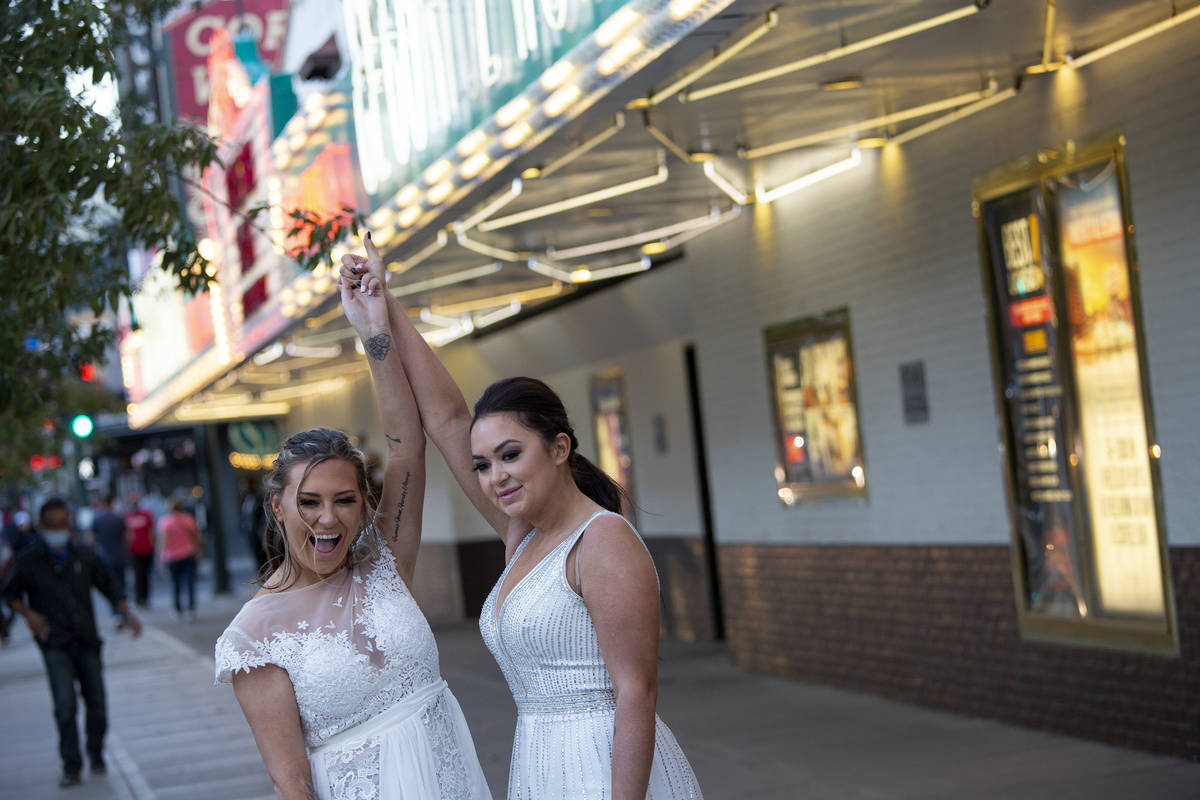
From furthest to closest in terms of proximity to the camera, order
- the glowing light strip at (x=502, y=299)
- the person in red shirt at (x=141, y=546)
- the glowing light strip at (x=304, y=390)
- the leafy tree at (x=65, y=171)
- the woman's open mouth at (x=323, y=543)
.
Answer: the person in red shirt at (x=141, y=546)
the glowing light strip at (x=304, y=390)
the glowing light strip at (x=502, y=299)
the leafy tree at (x=65, y=171)
the woman's open mouth at (x=323, y=543)

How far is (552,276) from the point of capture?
1488 cm

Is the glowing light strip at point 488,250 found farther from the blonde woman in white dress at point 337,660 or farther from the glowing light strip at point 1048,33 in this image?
the blonde woman in white dress at point 337,660

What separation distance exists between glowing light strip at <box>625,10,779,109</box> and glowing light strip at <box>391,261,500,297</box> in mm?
5470

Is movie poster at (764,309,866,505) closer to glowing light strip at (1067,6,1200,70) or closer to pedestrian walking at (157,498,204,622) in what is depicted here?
glowing light strip at (1067,6,1200,70)

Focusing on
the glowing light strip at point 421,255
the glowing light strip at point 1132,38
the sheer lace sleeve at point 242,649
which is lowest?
the sheer lace sleeve at point 242,649

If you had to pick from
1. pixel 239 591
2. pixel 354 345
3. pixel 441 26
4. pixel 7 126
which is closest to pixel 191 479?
pixel 239 591

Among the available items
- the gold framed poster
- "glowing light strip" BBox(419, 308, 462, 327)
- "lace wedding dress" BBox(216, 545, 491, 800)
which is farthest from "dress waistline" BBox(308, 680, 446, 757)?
"glowing light strip" BBox(419, 308, 462, 327)

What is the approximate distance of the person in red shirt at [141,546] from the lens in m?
28.2

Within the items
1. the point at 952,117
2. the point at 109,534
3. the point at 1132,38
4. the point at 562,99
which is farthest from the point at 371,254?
the point at 109,534

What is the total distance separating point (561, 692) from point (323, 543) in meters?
0.63

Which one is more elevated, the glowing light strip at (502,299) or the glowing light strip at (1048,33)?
the glowing light strip at (502,299)

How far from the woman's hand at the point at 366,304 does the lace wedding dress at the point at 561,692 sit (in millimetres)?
771

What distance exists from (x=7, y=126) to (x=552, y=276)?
354 inches

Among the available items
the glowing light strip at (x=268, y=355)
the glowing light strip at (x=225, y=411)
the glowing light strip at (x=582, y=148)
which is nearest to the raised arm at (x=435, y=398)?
the glowing light strip at (x=582, y=148)
